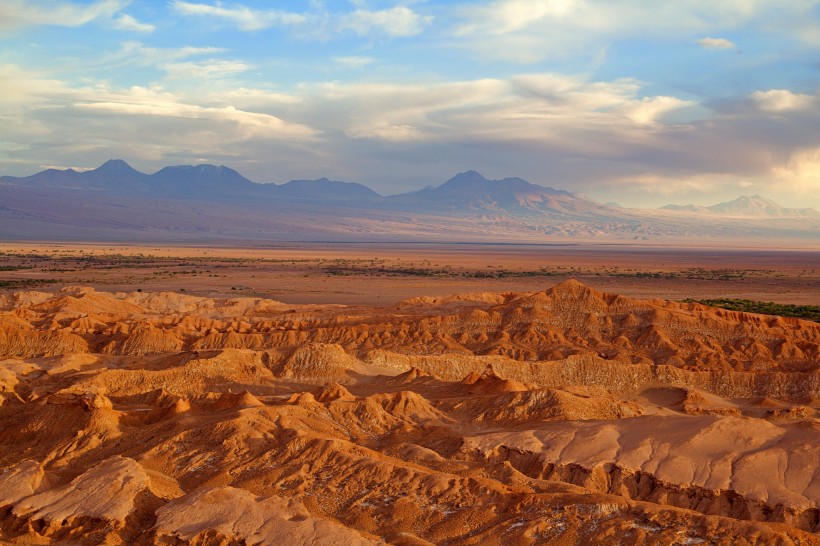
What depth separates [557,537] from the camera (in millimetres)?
16062

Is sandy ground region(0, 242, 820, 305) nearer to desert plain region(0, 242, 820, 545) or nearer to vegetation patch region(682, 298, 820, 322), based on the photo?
vegetation patch region(682, 298, 820, 322)

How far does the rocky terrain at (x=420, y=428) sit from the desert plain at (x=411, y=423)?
7 centimetres

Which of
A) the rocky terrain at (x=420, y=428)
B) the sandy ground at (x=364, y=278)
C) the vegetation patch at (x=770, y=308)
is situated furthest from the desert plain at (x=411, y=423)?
the sandy ground at (x=364, y=278)

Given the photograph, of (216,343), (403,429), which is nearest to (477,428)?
(403,429)

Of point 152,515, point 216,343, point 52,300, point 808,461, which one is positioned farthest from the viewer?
point 52,300

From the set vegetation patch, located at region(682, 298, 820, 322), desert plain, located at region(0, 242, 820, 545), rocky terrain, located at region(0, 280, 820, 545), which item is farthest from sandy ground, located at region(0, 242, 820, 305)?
rocky terrain, located at region(0, 280, 820, 545)

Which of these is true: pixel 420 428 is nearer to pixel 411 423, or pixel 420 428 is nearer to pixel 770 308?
pixel 411 423

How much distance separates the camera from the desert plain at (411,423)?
17.1 metres

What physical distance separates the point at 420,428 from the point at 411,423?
433 mm

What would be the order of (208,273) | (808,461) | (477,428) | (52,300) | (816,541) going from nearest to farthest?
(816,541), (808,461), (477,428), (52,300), (208,273)

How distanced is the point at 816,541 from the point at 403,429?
41.3ft

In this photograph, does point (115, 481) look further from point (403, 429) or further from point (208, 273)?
point (208, 273)

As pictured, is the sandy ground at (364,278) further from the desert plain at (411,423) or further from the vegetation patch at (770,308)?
the desert plain at (411,423)

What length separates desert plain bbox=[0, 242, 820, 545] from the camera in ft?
56.1
